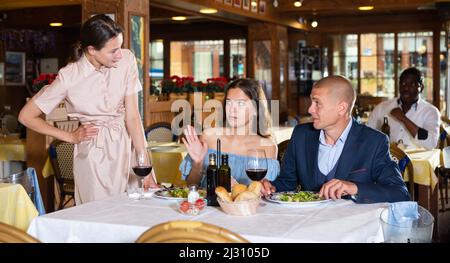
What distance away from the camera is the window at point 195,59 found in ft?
51.4

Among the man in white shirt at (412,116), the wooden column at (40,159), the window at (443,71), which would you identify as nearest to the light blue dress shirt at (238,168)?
the man in white shirt at (412,116)

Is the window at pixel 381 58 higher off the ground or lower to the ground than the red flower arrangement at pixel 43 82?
higher

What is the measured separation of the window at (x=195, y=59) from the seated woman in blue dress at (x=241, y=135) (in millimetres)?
11925

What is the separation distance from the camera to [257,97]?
3.72 m

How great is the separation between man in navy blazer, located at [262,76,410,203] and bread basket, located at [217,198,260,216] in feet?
1.44

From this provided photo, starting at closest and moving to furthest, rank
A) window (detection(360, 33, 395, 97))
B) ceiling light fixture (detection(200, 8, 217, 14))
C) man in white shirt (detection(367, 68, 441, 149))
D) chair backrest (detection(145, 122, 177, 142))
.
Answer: man in white shirt (detection(367, 68, 441, 149))
chair backrest (detection(145, 122, 177, 142))
ceiling light fixture (detection(200, 8, 217, 14))
window (detection(360, 33, 395, 97))

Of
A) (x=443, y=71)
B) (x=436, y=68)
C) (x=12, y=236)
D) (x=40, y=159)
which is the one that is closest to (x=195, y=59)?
(x=436, y=68)

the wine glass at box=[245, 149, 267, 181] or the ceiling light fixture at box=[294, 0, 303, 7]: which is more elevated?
the ceiling light fixture at box=[294, 0, 303, 7]

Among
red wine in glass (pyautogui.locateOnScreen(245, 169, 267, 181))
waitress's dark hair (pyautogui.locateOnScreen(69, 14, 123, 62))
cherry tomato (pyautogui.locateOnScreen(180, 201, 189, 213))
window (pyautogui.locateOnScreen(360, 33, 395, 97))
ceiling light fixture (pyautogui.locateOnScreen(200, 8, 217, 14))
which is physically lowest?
cherry tomato (pyautogui.locateOnScreen(180, 201, 189, 213))

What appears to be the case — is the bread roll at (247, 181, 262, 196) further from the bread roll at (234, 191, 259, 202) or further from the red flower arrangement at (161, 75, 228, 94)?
the red flower arrangement at (161, 75, 228, 94)

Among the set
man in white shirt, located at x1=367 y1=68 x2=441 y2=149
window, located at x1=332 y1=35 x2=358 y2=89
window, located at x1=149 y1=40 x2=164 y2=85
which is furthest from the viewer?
window, located at x1=149 y1=40 x2=164 y2=85

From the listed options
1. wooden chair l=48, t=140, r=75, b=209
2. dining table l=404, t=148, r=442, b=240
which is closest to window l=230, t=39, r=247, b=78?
wooden chair l=48, t=140, r=75, b=209

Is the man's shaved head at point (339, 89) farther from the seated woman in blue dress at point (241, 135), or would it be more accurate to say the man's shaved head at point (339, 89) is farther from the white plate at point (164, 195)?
the white plate at point (164, 195)

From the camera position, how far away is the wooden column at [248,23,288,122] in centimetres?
1266
